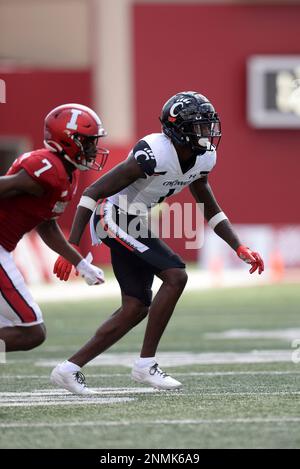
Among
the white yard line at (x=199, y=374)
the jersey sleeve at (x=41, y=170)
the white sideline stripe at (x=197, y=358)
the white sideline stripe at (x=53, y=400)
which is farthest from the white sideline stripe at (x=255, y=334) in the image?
the jersey sleeve at (x=41, y=170)

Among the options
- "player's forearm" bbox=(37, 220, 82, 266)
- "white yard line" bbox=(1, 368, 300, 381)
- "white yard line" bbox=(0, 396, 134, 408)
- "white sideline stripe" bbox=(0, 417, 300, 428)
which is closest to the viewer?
"white sideline stripe" bbox=(0, 417, 300, 428)

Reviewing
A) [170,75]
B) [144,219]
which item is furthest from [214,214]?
[170,75]

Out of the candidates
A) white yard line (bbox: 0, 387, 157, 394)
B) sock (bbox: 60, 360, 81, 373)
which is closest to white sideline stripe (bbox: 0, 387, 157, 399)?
white yard line (bbox: 0, 387, 157, 394)

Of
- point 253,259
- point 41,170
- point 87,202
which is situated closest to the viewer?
point 41,170

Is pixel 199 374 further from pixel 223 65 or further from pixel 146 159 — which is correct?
pixel 223 65

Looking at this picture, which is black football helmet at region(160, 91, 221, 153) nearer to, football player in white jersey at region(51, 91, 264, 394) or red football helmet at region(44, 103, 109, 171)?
football player in white jersey at region(51, 91, 264, 394)

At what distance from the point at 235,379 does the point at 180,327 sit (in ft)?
13.5

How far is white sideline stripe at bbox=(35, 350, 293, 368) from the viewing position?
8.21m

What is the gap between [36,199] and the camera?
5.94m

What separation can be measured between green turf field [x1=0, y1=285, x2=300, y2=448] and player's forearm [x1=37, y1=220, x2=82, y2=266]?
28.5 inches

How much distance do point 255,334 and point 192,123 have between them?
4.14 meters

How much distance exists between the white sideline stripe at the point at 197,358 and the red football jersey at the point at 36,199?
2273 mm

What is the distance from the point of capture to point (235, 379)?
7.03 m
